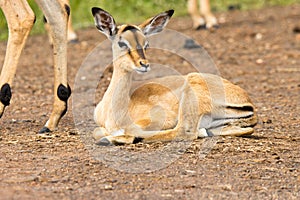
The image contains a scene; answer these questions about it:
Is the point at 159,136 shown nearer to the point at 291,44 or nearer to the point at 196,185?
the point at 196,185

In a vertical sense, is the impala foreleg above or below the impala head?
below

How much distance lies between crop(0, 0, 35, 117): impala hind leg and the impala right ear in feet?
2.46

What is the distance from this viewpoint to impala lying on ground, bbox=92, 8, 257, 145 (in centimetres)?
649


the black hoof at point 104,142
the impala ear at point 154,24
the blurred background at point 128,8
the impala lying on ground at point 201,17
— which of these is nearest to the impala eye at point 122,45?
the impala ear at point 154,24

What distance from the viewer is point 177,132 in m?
6.56

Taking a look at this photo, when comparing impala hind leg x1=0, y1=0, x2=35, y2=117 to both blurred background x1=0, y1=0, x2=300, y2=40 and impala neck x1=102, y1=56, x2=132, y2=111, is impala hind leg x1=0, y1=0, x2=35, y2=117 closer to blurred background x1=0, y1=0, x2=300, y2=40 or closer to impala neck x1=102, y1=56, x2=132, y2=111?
impala neck x1=102, y1=56, x2=132, y2=111

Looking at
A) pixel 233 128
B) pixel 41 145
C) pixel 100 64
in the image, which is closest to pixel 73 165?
pixel 41 145

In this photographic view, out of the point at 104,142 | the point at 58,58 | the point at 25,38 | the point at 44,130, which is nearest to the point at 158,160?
the point at 104,142

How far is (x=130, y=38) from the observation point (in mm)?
6398

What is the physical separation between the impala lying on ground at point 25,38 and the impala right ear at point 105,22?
70 centimetres

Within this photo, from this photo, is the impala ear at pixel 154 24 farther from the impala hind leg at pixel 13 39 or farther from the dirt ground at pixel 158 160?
the impala hind leg at pixel 13 39

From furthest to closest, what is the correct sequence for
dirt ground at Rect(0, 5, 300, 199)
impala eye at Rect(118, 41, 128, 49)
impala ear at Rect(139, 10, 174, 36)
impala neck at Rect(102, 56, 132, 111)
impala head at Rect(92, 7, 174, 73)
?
1. impala ear at Rect(139, 10, 174, 36)
2. impala neck at Rect(102, 56, 132, 111)
3. impala eye at Rect(118, 41, 128, 49)
4. impala head at Rect(92, 7, 174, 73)
5. dirt ground at Rect(0, 5, 300, 199)

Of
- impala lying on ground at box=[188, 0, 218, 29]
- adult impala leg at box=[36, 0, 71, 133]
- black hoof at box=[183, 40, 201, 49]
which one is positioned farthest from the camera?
impala lying on ground at box=[188, 0, 218, 29]

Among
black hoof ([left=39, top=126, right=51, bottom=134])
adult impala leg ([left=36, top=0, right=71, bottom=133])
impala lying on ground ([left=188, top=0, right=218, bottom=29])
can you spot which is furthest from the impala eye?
impala lying on ground ([left=188, top=0, right=218, bottom=29])
